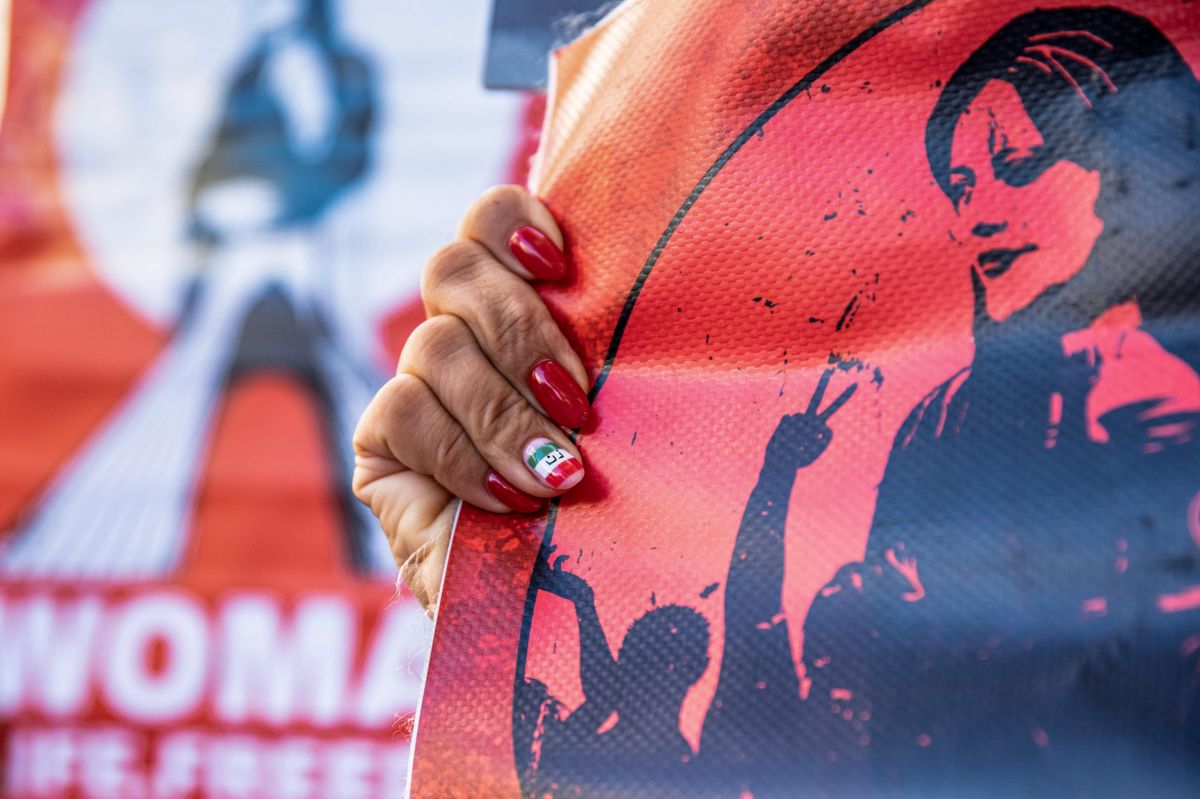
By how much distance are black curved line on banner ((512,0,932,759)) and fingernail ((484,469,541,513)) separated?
0.01m

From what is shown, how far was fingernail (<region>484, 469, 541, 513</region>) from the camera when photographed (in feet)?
1.92

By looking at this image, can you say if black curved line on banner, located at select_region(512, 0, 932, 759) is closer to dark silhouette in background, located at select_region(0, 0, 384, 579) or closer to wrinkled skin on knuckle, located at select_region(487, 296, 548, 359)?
wrinkled skin on knuckle, located at select_region(487, 296, 548, 359)

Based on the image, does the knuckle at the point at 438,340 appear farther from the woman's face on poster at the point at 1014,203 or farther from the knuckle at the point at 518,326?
the woman's face on poster at the point at 1014,203

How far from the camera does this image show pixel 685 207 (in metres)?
0.58

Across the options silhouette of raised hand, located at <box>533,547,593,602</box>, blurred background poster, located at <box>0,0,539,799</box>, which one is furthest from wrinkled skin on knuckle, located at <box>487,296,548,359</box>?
blurred background poster, located at <box>0,0,539,799</box>

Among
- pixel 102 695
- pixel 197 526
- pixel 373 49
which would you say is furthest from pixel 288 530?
pixel 373 49

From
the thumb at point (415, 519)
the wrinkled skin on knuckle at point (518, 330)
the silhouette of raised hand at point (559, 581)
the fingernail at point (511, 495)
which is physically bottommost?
the thumb at point (415, 519)

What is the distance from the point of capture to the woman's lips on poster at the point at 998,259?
50 centimetres

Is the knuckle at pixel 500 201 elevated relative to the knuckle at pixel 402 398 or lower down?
elevated

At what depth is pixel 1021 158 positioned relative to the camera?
0.51 metres

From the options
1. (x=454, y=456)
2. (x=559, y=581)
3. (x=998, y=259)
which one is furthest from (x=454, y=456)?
(x=998, y=259)

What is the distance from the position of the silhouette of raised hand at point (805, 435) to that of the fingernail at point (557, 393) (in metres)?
0.12

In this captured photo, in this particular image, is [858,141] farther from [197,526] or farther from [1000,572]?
[197,526]

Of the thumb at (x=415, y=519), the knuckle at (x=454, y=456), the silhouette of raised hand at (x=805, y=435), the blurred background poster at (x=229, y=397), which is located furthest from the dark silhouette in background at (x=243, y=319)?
the silhouette of raised hand at (x=805, y=435)
